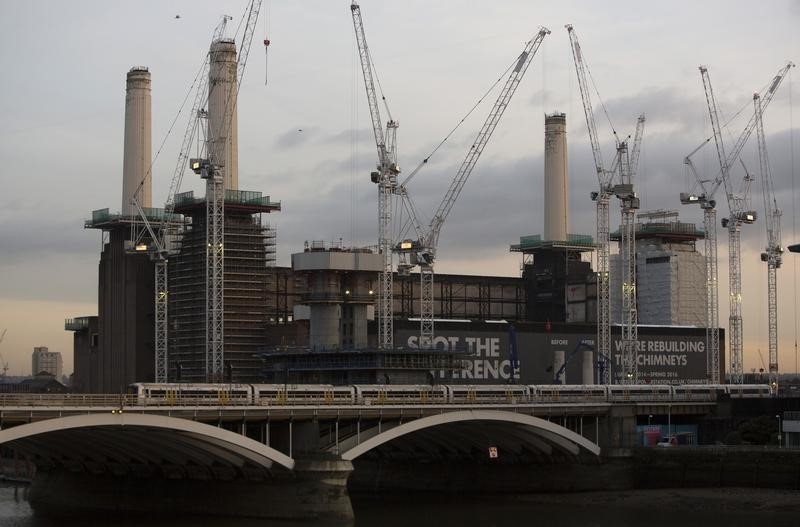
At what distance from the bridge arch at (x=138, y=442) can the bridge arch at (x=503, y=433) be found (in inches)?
298

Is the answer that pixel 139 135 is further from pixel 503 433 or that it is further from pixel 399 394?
pixel 503 433

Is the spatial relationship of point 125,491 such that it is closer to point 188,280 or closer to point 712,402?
point 712,402

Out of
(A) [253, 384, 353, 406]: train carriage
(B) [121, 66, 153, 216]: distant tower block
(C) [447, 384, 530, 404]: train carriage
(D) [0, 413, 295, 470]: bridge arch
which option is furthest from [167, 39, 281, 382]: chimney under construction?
(D) [0, 413, 295, 470]: bridge arch

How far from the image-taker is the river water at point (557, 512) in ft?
328

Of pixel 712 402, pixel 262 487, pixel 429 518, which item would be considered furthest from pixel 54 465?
pixel 712 402

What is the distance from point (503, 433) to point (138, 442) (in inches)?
1280

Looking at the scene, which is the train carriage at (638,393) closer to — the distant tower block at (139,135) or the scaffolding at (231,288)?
the scaffolding at (231,288)

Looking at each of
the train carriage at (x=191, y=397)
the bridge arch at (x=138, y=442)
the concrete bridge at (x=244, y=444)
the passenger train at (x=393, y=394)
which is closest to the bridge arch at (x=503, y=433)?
the concrete bridge at (x=244, y=444)

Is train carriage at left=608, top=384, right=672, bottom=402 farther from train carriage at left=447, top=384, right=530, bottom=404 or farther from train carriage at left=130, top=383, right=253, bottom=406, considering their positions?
train carriage at left=130, top=383, right=253, bottom=406

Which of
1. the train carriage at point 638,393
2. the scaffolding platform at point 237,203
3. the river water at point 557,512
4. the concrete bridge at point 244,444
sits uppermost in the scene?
the scaffolding platform at point 237,203

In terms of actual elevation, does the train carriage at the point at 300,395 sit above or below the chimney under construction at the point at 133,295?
below

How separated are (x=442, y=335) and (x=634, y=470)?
200 ft

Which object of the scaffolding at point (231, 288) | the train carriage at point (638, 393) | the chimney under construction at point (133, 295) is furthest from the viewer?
the chimney under construction at point (133, 295)

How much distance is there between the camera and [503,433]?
116812 mm
